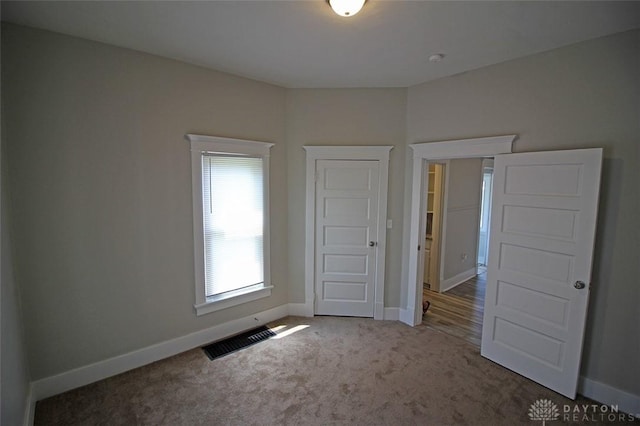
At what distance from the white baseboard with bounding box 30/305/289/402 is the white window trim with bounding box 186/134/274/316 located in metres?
0.24

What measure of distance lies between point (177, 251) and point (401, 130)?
2.83 m

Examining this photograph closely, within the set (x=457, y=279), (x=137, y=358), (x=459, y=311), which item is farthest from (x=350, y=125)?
(x=457, y=279)

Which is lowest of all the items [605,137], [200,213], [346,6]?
[200,213]

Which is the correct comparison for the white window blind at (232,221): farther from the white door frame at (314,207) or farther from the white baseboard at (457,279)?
the white baseboard at (457,279)

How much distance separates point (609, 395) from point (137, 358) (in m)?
3.97

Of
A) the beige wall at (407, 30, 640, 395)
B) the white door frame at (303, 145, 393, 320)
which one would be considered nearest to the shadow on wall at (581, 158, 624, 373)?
the beige wall at (407, 30, 640, 395)

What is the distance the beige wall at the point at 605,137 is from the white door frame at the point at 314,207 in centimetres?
139

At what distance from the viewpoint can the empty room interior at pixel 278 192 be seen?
2176mm

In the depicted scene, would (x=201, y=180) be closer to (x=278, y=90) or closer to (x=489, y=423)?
(x=278, y=90)

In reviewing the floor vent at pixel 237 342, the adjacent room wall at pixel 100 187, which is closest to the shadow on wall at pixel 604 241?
the floor vent at pixel 237 342

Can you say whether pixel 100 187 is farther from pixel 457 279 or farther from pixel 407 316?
pixel 457 279

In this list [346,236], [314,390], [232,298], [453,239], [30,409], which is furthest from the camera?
[453,239]

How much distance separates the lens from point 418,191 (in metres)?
3.53

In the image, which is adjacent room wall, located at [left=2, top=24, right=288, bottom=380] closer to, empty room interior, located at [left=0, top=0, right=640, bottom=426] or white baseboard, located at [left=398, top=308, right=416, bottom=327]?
empty room interior, located at [left=0, top=0, right=640, bottom=426]
